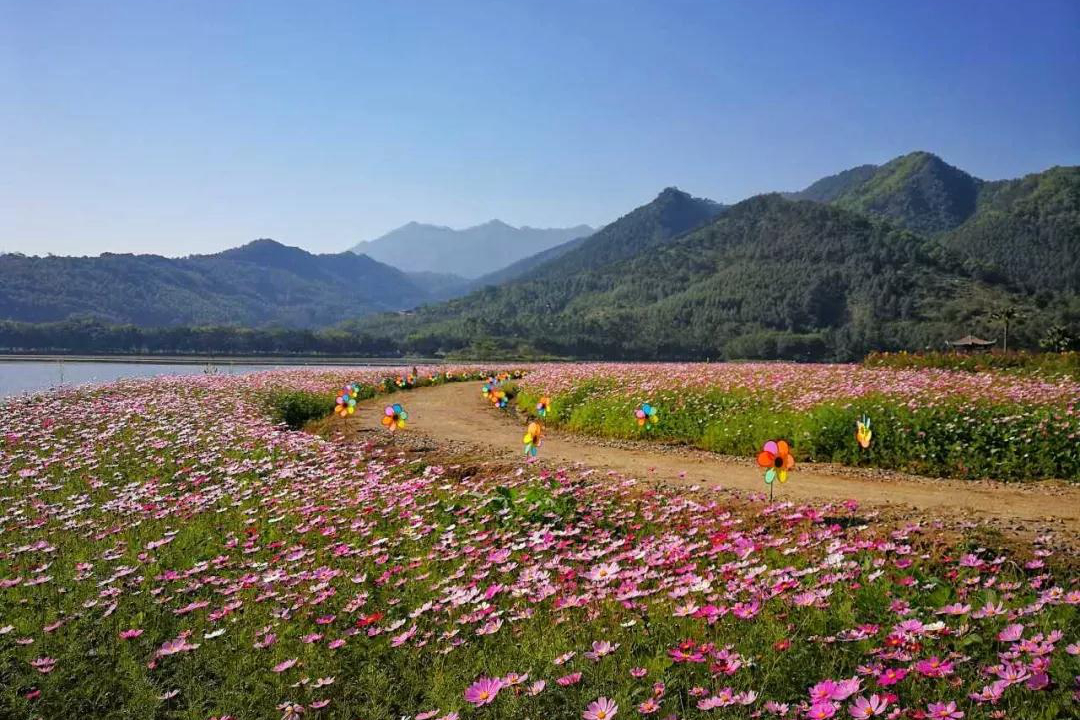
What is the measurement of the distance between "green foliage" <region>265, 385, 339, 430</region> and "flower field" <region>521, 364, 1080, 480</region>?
5725 millimetres

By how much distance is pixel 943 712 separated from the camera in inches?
124

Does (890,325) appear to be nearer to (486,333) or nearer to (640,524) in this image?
(486,333)

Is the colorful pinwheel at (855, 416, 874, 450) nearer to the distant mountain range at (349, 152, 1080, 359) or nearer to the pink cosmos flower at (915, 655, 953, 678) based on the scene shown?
the pink cosmos flower at (915, 655, 953, 678)

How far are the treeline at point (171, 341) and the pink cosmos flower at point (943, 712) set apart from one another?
110 m

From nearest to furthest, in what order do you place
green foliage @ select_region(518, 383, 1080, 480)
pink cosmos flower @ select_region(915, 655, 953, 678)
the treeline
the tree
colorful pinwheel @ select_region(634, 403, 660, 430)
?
pink cosmos flower @ select_region(915, 655, 953, 678)
green foliage @ select_region(518, 383, 1080, 480)
colorful pinwheel @ select_region(634, 403, 660, 430)
the tree
the treeline

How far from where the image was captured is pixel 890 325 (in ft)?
393

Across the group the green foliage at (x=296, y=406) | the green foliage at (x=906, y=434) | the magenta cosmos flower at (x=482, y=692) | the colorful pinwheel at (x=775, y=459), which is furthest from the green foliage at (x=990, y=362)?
the magenta cosmos flower at (x=482, y=692)

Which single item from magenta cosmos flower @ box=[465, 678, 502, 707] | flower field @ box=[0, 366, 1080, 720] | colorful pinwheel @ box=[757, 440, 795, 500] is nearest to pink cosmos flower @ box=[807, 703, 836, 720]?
flower field @ box=[0, 366, 1080, 720]

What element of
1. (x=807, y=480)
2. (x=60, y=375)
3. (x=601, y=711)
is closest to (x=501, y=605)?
(x=601, y=711)

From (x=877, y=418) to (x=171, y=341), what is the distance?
114 meters

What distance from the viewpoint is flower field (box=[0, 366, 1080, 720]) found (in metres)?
3.72

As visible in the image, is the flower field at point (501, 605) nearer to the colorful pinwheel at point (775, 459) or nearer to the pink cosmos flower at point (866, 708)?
the pink cosmos flower at point (866, 708)

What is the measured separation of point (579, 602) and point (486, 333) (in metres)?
131

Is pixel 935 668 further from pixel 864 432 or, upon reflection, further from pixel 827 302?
pixel 827 302
